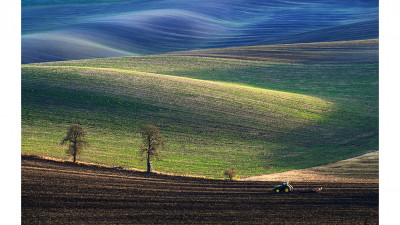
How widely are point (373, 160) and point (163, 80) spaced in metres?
23.0

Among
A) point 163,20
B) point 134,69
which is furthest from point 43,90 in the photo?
point 163,20

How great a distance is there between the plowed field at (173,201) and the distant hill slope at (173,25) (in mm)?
47264

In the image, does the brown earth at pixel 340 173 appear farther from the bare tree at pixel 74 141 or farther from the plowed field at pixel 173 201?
the bare tree at pixel 74 141

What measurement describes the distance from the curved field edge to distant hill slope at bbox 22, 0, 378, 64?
90.3ft

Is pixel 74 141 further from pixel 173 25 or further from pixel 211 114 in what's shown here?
pixel 173 25

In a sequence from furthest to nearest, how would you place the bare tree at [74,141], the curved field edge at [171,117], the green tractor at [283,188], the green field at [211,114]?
the green field at [211,114] → the curved field edge at [171,117] → the bare tree at [74,141] → the green tractor at [283,188]

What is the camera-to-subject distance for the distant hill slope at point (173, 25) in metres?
73.8

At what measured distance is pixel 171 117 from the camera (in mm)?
35562

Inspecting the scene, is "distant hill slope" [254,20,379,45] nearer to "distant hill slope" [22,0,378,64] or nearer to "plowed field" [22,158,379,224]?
"distant hill slope" [22,0,378,64]

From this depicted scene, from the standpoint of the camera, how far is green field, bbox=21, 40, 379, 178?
2917 centimetres

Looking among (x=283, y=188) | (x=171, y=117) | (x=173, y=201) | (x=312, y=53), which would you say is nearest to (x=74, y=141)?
(x=173, y=201)

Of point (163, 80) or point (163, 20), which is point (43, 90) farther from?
point (163, 20)

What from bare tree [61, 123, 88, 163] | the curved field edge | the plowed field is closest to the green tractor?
Answer: the plowed field

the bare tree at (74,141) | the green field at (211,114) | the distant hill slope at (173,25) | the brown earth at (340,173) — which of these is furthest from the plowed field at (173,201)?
the distant hill slope at (173,25)
